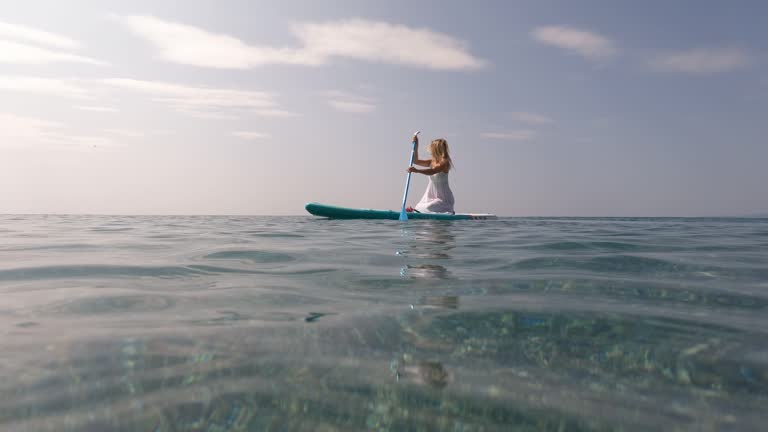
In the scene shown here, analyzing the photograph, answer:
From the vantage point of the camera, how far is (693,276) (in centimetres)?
332

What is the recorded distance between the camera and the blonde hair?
1129 cm

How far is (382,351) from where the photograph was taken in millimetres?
1602

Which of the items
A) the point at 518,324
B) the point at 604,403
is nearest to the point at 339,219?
the point at 518,324

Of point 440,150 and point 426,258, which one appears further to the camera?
point 440,150

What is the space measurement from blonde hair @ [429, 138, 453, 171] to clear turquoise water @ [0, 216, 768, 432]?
8254 millimetres

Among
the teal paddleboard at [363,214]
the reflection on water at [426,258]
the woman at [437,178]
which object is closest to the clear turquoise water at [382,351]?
the reflection on water at [426,258]

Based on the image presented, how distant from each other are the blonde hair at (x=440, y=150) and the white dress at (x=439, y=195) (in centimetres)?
42

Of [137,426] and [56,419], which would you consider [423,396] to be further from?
[56,419]

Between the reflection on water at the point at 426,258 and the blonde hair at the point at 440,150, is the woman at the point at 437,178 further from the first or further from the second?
the reflection on water at the point at 426,258

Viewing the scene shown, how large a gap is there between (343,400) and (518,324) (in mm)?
1054

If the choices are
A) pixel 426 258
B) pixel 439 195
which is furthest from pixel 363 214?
pixel 426 258

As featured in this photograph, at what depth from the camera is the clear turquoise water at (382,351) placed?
1.15 m

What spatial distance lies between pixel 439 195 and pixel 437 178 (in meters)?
0.50

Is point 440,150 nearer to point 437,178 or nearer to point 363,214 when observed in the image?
point 437,178
